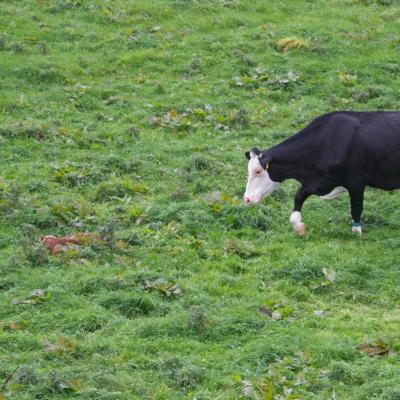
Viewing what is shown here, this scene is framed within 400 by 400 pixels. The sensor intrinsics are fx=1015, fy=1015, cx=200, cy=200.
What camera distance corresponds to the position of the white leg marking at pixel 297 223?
14.0m

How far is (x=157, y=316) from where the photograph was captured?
11320 mm

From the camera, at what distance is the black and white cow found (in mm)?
14172

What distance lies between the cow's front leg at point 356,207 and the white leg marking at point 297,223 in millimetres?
714

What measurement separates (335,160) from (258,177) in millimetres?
1228

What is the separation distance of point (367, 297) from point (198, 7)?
13.0m

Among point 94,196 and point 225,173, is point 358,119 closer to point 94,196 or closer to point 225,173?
point 225,173

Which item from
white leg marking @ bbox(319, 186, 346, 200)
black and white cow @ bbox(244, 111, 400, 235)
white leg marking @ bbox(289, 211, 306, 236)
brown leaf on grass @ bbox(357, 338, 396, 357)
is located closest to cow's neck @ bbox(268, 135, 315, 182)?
black and white cow @ bbox(244, 111, 400, 235)

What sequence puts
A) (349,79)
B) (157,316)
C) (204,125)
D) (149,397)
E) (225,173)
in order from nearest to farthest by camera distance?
(149,397)
(157,316)
(225,173)
(204,125)
(349,79)

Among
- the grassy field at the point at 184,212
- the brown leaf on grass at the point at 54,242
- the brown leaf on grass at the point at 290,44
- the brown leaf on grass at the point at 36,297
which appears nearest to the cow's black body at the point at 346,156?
the grassy field at the point at 184,212

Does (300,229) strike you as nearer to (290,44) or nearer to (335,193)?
A: (335,193)

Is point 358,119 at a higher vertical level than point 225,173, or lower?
Answer: higher

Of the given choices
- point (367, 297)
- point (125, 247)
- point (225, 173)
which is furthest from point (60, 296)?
point (225, 173)

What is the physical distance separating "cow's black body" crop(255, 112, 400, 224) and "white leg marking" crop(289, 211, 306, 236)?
5.7 inches

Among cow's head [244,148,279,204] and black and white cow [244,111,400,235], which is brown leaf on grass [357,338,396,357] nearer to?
black and white cow [244,111,400,235]
